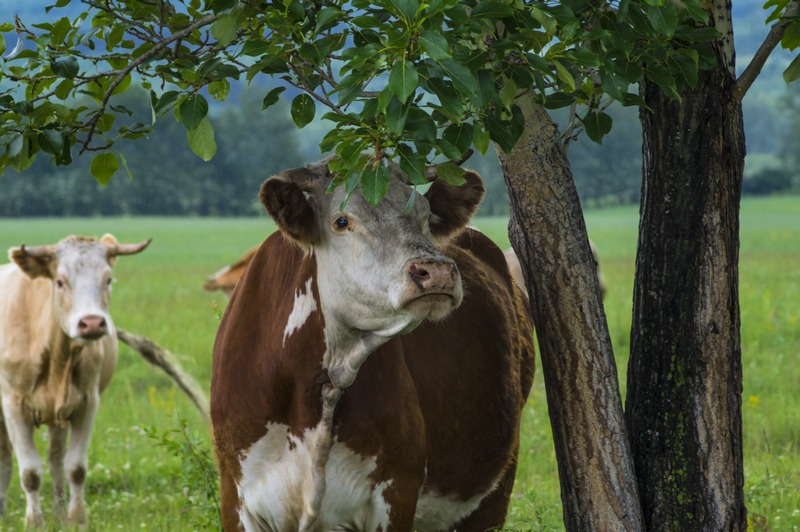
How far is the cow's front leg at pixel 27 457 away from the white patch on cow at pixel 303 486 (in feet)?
11.2

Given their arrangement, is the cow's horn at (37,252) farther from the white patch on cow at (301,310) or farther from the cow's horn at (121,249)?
the white patch on cow at (301,310)

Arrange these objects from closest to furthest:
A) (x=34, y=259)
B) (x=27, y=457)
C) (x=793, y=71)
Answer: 1. (x=793, y=71)
2. (x=27, y=457)
3. (x=34, y=259)

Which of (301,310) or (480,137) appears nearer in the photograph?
(480,137)

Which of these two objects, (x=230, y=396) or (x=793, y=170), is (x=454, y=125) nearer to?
(x=230, y=396)

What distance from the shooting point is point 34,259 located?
8.36m

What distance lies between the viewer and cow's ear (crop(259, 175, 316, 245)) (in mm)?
4191

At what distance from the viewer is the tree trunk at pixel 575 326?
448cm

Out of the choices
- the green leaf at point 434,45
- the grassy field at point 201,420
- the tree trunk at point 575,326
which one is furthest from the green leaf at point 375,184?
the grassy field at point 201,420

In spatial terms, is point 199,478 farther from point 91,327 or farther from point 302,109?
point 302,109

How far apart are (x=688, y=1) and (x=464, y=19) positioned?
763 millimetres

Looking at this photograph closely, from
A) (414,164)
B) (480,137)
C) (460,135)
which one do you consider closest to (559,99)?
(480,137)

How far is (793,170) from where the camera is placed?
79.3m

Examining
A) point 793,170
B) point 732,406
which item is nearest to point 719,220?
point 732,406

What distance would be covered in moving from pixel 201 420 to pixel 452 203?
586 cm
